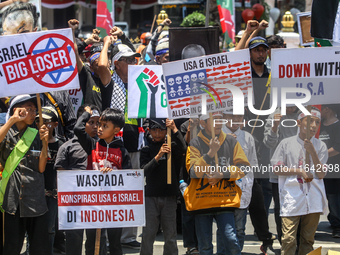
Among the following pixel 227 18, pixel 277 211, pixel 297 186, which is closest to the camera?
pixel 297 186

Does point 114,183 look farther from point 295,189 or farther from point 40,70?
point 295,189

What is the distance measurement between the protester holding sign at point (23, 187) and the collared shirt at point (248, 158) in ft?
6.33

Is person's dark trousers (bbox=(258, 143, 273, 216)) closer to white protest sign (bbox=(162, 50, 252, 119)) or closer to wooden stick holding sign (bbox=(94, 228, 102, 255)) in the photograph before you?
white protest sign (bbox=(162, 50, 252, 119))

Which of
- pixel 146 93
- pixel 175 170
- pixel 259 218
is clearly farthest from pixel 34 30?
pixel 259 218

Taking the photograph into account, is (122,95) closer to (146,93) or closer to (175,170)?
(146,93)

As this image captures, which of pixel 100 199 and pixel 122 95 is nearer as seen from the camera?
pixel 100 199

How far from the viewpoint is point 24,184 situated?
4.62 meters

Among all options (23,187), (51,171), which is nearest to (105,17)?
(51,171)

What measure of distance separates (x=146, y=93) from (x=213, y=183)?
1215 mm

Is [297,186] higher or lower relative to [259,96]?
lower

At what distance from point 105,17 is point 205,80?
5.72 metres

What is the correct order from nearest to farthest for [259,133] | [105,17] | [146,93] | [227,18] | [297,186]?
[297,186]
[146,93]
[259,133]
[105,17]
[227,18]

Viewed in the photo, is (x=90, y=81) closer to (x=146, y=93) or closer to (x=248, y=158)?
(x=146, y=93)

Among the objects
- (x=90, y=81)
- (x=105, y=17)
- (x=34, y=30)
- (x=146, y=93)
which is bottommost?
(x=146, y=93)
